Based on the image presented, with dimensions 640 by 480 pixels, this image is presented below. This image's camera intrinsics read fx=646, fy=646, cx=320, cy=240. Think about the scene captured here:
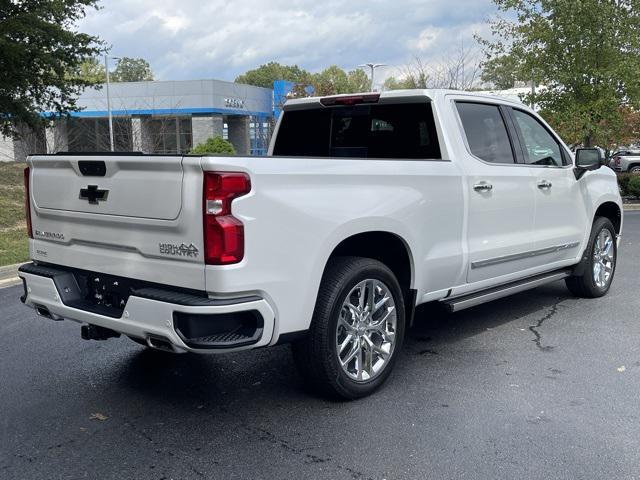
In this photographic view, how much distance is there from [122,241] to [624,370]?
3649mm

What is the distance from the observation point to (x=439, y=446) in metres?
3.55

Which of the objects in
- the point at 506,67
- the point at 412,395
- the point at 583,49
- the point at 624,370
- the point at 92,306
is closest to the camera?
the point at 92,306

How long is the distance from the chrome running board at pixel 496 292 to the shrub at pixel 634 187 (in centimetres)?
1500

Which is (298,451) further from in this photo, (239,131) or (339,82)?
(339,82)

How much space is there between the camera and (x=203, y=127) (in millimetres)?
40031

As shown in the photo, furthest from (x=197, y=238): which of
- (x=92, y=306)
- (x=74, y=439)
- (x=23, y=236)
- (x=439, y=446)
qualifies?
(x=23, y=236)

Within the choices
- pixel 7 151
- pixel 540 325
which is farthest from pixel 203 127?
pixel 540 325

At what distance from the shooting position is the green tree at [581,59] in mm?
15836

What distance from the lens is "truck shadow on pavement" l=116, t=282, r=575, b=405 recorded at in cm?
434

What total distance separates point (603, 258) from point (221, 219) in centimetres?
520

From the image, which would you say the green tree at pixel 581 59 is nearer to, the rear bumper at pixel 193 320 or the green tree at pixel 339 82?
the rear bumper at pixel 193 320

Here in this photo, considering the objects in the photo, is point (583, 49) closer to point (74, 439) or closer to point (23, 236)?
point (23, 236)

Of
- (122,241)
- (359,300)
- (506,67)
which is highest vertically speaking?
(506,67)

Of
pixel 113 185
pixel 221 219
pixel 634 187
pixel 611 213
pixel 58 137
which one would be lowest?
pixel 634 187
